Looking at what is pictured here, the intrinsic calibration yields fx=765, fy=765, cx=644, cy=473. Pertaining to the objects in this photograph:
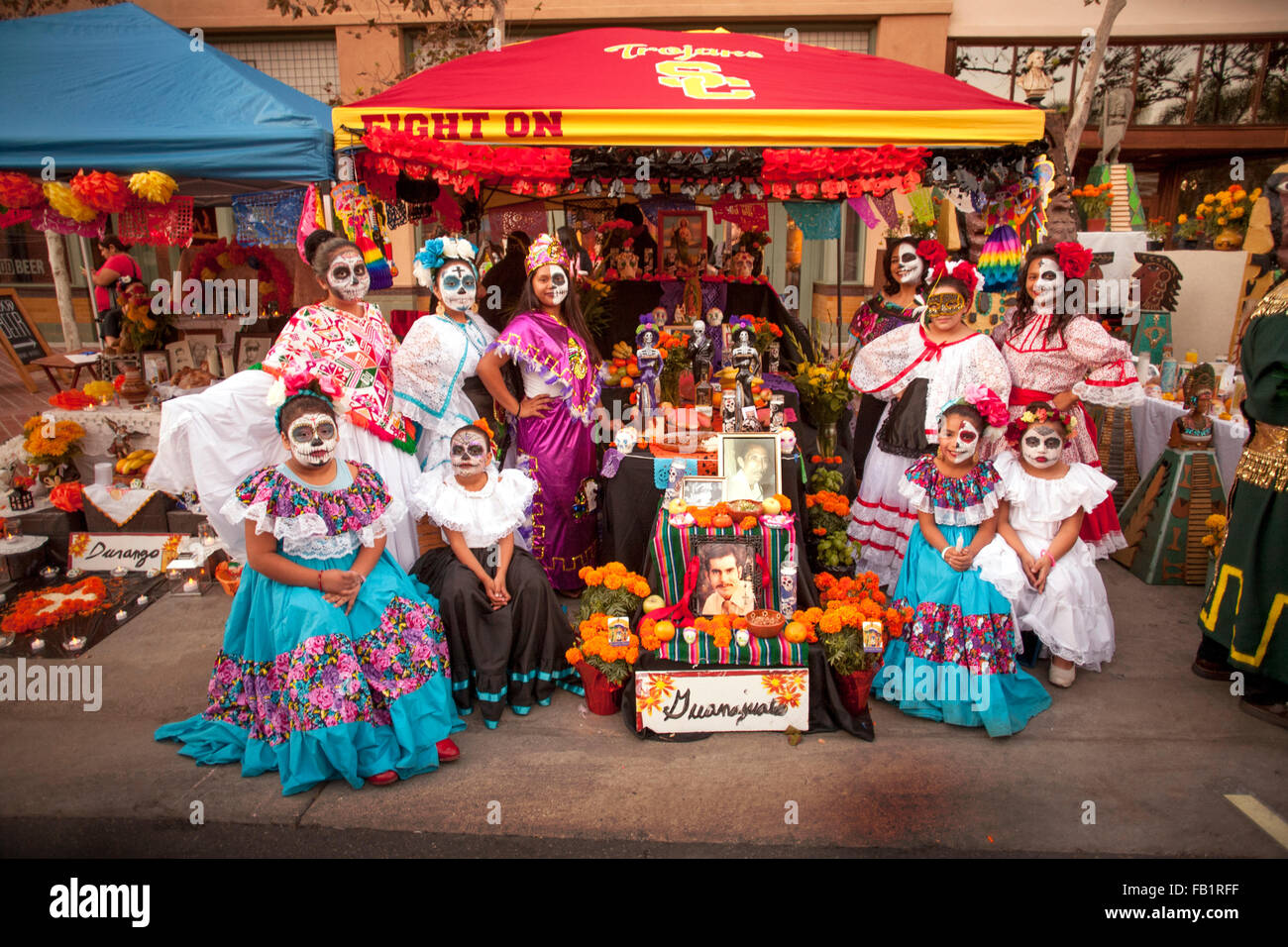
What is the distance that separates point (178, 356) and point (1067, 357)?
651cm

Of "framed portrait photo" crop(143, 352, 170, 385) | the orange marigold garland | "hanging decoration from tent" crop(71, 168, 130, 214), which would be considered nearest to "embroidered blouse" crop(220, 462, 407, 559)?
the orange marigold garland

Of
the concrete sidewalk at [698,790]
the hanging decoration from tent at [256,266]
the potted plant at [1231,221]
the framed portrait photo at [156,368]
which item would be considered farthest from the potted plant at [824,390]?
the potted plant at [1231,221]

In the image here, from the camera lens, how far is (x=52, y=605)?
15.8 feet

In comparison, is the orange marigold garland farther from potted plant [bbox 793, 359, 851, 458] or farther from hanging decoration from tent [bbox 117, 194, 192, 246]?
potted plant [bbox 793, 359, 851, 458]

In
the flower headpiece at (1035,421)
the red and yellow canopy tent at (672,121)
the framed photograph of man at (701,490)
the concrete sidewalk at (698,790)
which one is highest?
the red and yellow canopy tent at (672,121)

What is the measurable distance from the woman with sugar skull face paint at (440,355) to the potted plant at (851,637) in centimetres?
223

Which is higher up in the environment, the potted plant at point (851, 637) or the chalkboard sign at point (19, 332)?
the chalkboard sign at point (19, 332)

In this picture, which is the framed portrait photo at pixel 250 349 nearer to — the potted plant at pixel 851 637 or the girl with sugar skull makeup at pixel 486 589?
the girl with sugar skull makeup at pixel 486 589

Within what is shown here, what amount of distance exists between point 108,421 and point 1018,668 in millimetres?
6377

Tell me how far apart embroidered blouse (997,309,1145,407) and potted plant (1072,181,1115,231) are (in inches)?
163

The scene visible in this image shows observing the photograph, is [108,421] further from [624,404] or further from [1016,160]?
[1016,160]

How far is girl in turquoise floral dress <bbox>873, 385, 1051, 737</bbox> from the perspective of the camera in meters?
3.70

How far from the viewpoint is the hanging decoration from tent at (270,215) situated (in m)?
5.36

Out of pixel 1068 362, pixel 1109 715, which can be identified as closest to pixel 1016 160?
pixel 1068 362
